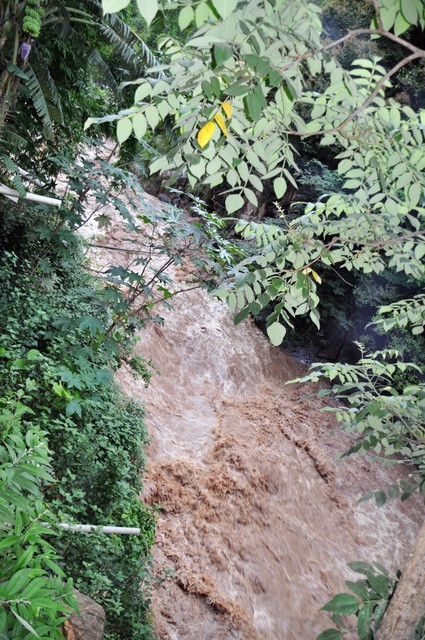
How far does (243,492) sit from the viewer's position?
6.50 m

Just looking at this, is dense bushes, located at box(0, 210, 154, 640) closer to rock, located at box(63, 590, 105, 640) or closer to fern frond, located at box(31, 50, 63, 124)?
rock, located at box(63, 590, 105, 640)

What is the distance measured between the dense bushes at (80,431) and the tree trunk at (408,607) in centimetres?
166

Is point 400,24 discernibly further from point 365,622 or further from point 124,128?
point 365,622

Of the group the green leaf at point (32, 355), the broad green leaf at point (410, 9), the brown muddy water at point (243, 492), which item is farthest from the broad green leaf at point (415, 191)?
the green leaf at point (32, 355)

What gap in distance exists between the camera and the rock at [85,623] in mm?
2266

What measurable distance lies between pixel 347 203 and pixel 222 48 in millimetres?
1298

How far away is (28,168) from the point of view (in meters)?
6.28

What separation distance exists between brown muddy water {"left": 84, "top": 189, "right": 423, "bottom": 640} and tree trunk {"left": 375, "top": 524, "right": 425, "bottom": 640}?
108cm

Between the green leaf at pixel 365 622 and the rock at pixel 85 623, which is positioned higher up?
the green leaf at pixel 365 622

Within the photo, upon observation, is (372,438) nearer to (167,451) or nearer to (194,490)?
(194,490)

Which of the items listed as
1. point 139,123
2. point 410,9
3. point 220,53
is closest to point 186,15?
point 220,53

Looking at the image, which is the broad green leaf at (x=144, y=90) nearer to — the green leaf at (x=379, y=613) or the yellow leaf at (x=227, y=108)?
the yellow leaf at (x=227, y=108)

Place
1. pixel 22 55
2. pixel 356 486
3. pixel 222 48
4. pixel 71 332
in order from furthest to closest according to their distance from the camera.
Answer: pixel 356 486, pixel 22 55, pixel 71 332, pixel 222 48

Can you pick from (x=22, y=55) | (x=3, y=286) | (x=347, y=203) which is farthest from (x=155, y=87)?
(x=22, y=55)
